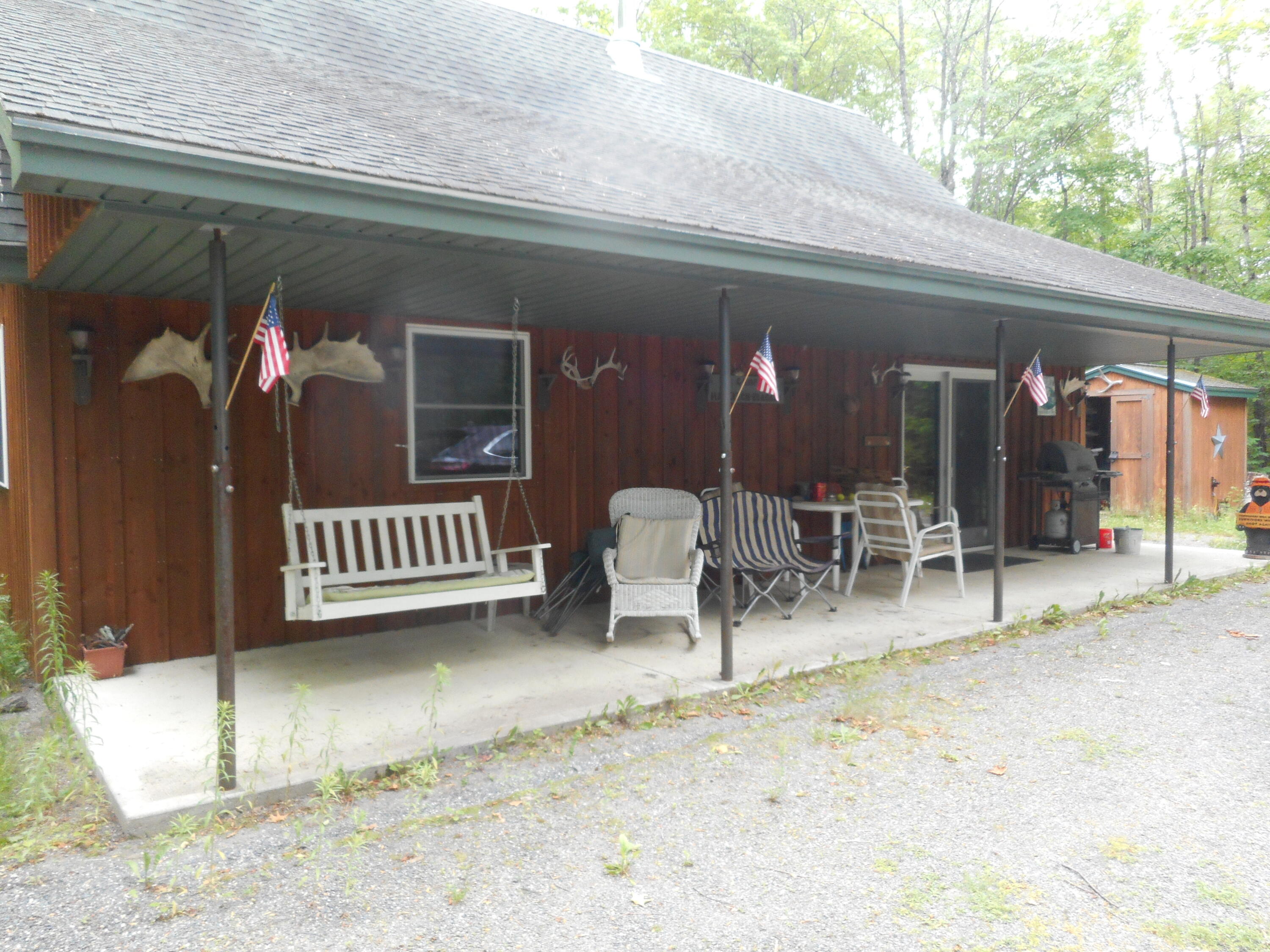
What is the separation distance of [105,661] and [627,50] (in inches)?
268

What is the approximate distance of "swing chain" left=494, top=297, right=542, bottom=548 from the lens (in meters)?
6.10

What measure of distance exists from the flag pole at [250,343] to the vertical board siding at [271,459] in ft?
0.29

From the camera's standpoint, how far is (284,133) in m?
3.35

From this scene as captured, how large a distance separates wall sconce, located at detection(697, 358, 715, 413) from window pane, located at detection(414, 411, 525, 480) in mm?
1713

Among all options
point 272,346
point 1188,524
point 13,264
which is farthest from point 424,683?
point 1188,524

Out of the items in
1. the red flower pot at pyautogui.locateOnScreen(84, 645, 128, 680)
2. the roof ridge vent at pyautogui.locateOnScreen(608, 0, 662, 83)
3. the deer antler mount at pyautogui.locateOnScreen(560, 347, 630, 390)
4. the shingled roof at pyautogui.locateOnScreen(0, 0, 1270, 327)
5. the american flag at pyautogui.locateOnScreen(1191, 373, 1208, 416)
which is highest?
the roof ridge vent at pyautogui.locateOnScreen(608, 0, 662, 83)

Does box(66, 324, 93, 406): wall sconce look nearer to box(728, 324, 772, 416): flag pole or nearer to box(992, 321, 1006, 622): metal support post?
box(728, 324, 772, 416): flag pole

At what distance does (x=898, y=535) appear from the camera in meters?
6.86

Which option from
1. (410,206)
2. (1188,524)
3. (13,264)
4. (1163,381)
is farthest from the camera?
(1163,381)

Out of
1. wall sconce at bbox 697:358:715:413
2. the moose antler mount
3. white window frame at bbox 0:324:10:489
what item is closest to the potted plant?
white window frame at bbox 0:324:10:489

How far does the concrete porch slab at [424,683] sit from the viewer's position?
11.6ft

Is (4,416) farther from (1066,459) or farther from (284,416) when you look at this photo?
(1066,459)

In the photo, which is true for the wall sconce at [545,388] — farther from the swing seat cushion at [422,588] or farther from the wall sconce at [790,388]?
the wall sconce at [790,388]

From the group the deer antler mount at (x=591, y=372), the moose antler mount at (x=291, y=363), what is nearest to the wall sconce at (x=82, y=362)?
the moose antler mount at (x=291, y=363)
